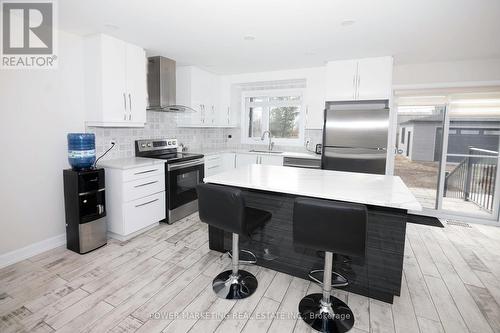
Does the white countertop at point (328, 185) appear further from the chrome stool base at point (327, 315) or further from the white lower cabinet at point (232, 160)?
the white lower cabinet at point (232, 160)

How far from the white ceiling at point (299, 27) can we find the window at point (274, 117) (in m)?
1.35

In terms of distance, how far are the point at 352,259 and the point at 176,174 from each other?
8.32ft

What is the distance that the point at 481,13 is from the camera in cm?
224

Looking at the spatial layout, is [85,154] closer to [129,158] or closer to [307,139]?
[129,158]

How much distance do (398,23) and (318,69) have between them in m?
1.83

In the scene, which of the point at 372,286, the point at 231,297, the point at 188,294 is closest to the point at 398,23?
the point at 372,286

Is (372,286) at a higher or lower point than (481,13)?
lower

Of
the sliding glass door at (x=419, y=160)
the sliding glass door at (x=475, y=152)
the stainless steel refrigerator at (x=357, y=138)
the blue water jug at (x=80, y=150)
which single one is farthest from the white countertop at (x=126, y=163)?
the sliding glass door at (x=475, y=152)

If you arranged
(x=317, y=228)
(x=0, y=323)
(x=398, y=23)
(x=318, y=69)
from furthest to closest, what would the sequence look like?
(x=318, y=69)
(x=398, y=23)
(x=0, y=323)
(x=317, y=228)

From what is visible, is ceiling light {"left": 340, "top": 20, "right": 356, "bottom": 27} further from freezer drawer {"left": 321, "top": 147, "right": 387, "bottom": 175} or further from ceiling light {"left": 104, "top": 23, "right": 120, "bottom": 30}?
ceiling light {"left": 104, "top": 23, "right": 120, "bottom": 30}

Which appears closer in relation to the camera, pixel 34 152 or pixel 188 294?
pixel 188 294

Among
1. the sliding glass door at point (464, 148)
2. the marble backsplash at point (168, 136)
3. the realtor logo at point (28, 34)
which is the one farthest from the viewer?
the sliding glass door at point (464, 148)

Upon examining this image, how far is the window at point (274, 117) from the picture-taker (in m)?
5.05

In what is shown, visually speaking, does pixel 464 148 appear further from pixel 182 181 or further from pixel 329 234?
pixel 182 181
